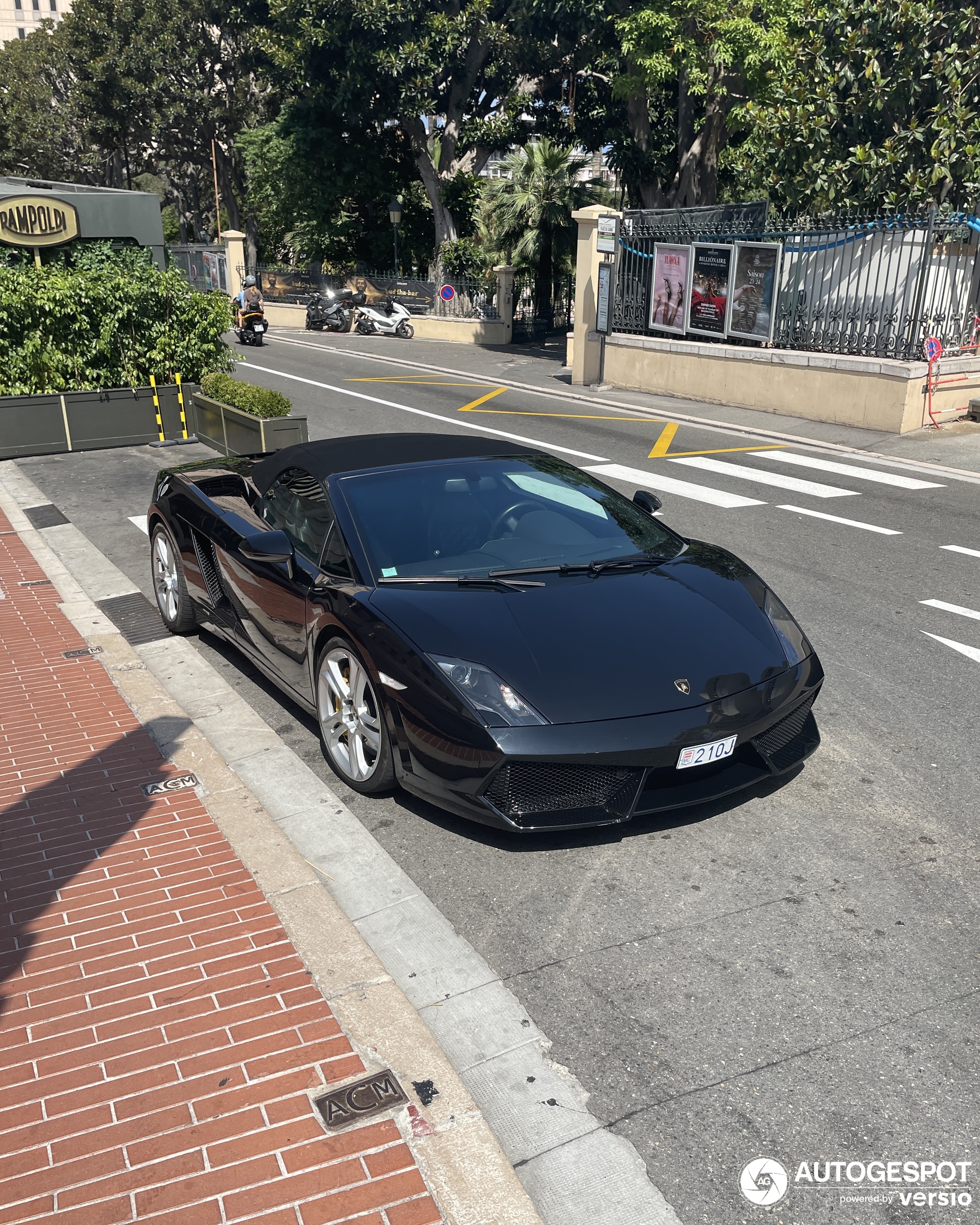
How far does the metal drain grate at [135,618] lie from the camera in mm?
7414

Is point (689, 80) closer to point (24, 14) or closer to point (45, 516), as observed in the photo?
point (45, 516)

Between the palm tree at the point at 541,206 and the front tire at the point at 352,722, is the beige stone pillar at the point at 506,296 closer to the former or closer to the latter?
the palm tree at the point at 541,206

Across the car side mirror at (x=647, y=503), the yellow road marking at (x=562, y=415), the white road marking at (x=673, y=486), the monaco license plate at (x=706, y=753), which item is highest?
the car side mirror at (x=647, y=503)

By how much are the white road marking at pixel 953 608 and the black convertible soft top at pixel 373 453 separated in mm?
3471

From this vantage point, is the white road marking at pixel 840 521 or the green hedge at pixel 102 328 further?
the green hedge at pixel 102 328

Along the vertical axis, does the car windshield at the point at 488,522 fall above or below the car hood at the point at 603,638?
above

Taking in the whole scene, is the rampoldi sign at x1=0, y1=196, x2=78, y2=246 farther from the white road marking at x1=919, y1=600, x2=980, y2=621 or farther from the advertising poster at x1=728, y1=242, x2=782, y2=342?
the white road marking at x1=919, y1=600, x2=980, y2=621

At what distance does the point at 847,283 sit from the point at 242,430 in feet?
32.6

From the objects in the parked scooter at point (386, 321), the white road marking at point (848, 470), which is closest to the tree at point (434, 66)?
the parked scooter at point (386, 321)

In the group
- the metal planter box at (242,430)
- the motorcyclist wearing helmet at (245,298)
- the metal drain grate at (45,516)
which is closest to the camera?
the metal drain grate at (45,516)

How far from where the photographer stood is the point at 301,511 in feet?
19.1

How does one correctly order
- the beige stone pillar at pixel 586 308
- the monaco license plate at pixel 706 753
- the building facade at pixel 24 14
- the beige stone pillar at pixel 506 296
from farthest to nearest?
1. the building facade at pixel 24 14
2. the beige stone pillar at pixel 506 296
3. the beige stone pillar at pixel 586 308
4. the monaco license plate at pixel 706 753

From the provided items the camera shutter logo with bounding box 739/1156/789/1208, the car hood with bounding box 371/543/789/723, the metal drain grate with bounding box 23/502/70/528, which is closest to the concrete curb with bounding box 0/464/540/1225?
the camera shutter logo with bounding box 739/1156/789/1208

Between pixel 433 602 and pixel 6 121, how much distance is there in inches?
2503
